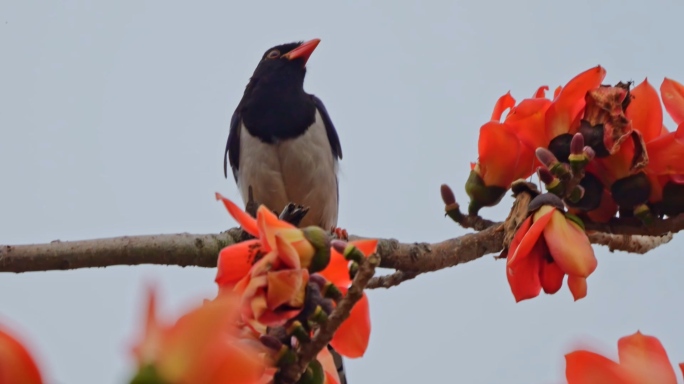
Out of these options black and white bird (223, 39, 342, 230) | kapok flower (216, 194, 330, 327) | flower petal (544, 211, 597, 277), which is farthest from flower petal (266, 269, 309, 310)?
black and white bird (223, 39, 342, 230)

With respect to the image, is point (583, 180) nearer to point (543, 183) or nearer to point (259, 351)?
point (543, 183)

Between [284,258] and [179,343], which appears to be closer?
[179,343]

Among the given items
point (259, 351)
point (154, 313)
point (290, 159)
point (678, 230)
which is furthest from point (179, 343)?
point (290, 159)

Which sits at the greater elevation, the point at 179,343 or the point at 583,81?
the point at 583,81

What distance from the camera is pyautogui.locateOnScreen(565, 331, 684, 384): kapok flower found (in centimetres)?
40

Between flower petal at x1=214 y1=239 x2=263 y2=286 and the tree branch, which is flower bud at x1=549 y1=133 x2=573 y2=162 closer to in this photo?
the tree branch

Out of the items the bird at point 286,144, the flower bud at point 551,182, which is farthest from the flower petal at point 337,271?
the bird at point 286,144

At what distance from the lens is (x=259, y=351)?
553 millimetres

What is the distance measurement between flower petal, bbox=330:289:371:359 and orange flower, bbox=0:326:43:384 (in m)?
0.31

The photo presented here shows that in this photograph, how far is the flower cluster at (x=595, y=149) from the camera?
3.04ft

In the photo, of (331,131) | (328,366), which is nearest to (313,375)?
(328,366)

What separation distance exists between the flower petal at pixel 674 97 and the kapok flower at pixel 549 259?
20 cm

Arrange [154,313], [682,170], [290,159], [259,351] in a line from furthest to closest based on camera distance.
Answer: [290,159], [682,170], [259,351], [154,313]

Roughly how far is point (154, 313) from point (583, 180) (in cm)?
75
